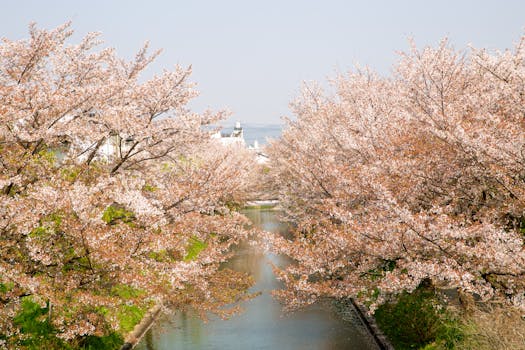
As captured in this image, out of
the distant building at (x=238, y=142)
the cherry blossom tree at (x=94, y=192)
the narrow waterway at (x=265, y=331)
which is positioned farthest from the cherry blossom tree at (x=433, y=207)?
the distant building at (x=238, y=142)

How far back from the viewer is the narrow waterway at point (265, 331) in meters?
15.8

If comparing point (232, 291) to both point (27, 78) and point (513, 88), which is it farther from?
point (513, 88)

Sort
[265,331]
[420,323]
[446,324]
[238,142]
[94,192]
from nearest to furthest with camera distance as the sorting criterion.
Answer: [94,192], [446,324], [420,323], [265,331], [238,142]

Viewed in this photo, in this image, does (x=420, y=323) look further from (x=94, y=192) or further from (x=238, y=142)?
(x=238, y=142)

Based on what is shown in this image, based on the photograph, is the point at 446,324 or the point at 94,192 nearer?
the point at 94,192

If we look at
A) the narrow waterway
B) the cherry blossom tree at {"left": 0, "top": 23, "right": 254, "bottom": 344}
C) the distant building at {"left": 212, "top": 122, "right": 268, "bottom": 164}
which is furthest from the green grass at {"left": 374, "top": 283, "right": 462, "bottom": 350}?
the distant building at {"left": 212, "top": 122, "right": 268, "bottom": 164}

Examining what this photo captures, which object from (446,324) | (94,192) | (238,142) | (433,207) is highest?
(238,142)

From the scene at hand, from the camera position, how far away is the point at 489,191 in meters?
11.6

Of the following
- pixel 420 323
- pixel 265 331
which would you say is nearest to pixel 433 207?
pixel 420 323

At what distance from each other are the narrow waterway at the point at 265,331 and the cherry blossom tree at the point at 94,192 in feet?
8.17

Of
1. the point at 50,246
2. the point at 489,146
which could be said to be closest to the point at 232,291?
the point at 50,246

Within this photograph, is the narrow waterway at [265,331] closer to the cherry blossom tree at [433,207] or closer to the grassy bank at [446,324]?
the grassy bank at [446,324]

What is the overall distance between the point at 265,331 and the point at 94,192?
30.5 ft

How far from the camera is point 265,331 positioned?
17.4 metres
